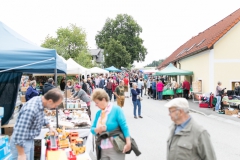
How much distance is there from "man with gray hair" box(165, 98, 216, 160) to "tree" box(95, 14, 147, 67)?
56281mm

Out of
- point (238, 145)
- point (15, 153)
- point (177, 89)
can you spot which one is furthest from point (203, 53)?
point (15, 153)

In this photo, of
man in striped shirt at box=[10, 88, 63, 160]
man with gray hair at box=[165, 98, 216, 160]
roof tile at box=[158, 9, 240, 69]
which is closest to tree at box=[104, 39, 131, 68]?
roof tile at box=[158, 9, 240, 69]

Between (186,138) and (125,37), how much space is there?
58715 millimetres

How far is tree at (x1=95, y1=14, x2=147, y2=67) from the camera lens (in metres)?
60.3

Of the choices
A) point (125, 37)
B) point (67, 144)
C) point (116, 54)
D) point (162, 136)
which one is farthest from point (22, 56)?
point (125, 37)

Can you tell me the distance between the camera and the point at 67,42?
187 ft

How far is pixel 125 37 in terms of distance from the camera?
60.8m

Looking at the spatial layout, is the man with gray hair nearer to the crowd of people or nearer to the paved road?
the crowd of people

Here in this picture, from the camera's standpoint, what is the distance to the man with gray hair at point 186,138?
9.44ft

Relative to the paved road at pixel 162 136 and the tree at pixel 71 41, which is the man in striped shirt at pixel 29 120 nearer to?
the paved road at pixel 162 136

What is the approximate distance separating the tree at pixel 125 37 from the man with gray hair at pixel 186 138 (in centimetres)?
5628

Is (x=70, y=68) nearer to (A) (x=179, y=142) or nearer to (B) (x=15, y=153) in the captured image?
(B) (x=15, y=153)

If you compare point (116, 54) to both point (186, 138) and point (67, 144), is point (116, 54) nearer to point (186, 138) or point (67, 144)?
point (67, 144)

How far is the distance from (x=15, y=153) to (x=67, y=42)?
2136 inches
